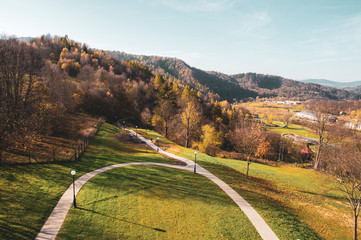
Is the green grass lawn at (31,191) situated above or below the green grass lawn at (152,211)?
above

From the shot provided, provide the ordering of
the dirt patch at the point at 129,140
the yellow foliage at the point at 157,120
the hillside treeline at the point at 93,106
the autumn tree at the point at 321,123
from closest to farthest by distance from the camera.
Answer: the hillside treeline at the point at 93,106, the autumn tree at the point at 321,123, the dirt patch at the point at 129,140, the yellow foliage at the point at 157,120

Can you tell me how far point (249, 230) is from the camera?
12.1 metres

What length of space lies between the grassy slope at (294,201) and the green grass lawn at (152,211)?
2856 mm

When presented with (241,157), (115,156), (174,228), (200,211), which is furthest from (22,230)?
(241,157)

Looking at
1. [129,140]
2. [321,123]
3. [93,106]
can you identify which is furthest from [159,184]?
[93,106]

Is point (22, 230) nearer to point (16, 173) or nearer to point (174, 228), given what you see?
point (16, 173)

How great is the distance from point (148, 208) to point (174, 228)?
2.73 m

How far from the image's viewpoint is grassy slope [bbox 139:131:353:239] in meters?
13.3

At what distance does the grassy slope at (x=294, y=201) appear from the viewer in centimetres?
1331

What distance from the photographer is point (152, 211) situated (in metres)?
13.0

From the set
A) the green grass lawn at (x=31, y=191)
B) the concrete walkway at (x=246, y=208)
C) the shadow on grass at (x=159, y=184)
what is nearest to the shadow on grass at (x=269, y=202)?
the concrete walkway at (x=246, y=208)

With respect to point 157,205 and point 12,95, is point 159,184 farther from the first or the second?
point 12,95

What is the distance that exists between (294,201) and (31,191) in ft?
80.6

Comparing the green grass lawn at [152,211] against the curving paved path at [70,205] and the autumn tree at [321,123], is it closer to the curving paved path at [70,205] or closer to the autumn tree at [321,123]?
the curving paved path at [70,205]
